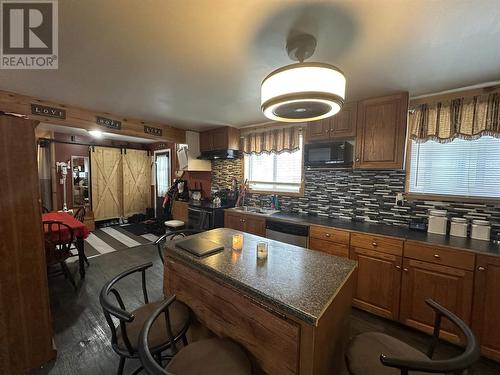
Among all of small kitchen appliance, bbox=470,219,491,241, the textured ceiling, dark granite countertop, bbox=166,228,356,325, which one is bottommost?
dark granite countertop, bbox=166,228,356,325

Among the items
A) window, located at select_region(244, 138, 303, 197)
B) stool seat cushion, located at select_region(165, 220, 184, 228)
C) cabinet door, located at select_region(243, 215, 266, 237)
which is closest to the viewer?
cabinet door, located at select_region(243, 215, 266, 237)

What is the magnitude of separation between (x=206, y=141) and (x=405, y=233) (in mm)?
3558

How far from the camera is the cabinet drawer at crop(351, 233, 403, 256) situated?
2.06 meters

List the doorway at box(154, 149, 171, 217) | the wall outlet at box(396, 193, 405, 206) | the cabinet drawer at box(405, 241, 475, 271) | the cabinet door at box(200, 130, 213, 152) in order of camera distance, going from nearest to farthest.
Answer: the cabinet drawer at box(405, 241, 475, 271) < the wall outlet at box(396, 193, 405, 206) < the cabinet door at box(200, 130, 213, 152) < the doorway at box(154, 149, 171, 217)

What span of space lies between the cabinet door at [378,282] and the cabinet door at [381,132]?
973 millimetres

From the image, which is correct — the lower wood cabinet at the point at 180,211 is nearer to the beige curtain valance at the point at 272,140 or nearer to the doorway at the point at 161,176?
the doorway at the point at 161,176

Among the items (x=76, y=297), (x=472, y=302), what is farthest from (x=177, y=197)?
(x=472, y=302)

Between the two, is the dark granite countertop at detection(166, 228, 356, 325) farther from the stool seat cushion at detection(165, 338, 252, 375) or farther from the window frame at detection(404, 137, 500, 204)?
the window frame at detection(404, 137, 500, 204)

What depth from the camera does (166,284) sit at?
1678mm

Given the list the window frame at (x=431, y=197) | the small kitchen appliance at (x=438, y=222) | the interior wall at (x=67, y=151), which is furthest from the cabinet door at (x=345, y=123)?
the interior wall at (x=67, y=151)

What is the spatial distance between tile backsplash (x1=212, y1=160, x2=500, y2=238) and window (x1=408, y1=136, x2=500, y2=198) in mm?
140

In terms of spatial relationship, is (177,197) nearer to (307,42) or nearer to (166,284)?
(166,284)

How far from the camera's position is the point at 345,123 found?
2615 millimetres

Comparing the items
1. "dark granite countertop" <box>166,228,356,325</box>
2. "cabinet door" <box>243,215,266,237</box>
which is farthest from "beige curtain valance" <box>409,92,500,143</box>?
"cabinet door" <box>243,215,266,237</box>
